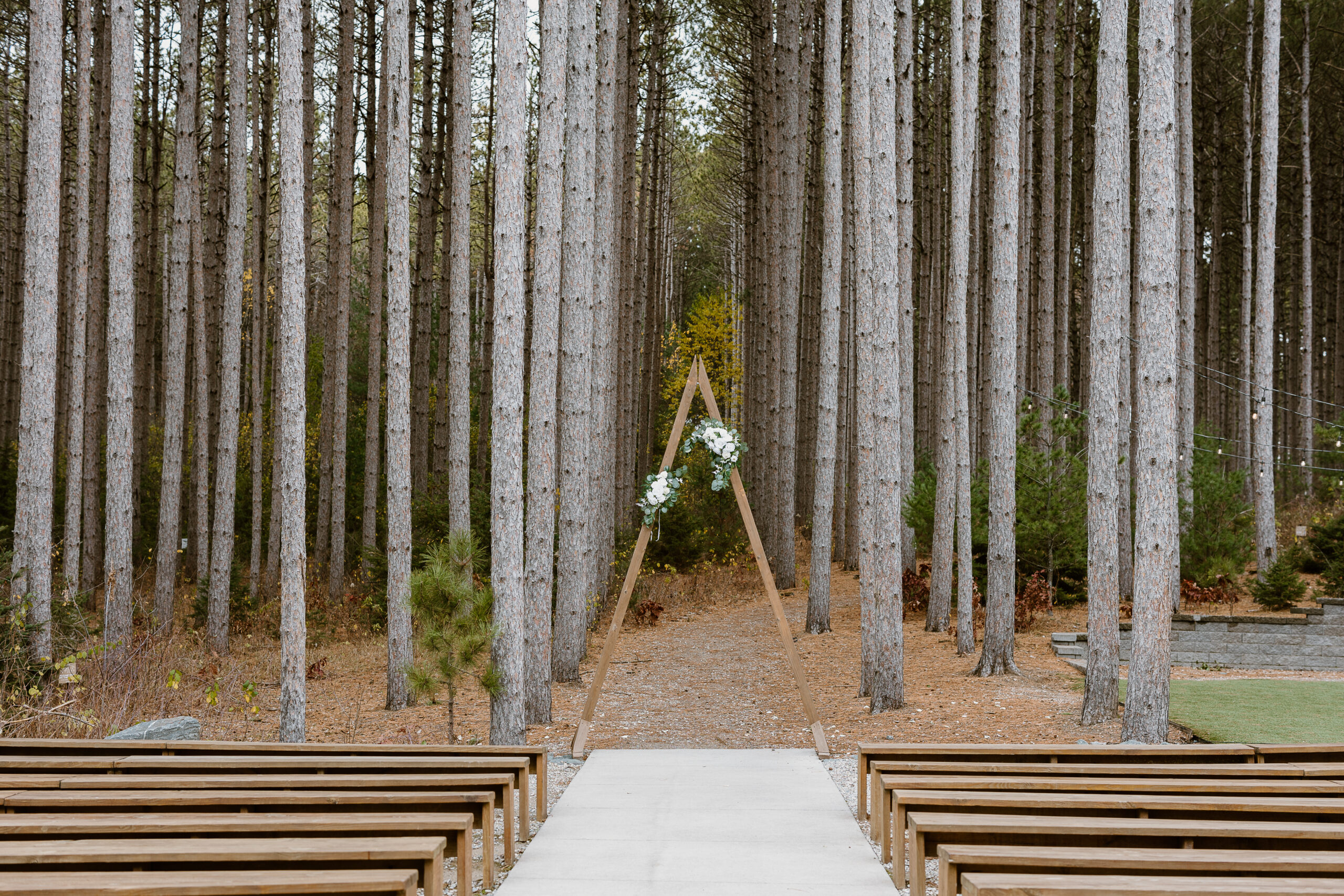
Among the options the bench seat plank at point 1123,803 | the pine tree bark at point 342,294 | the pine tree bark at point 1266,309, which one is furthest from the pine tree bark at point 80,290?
the pine tree bark at point 1266,309

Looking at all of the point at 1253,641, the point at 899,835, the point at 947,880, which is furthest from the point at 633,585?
the point at 1253,641

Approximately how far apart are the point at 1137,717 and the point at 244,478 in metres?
14.5

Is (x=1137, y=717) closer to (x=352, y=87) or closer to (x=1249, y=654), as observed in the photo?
(x=1249, y=654)

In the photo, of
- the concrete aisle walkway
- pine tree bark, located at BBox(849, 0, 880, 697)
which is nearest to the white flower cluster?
the concrete aisle walkway

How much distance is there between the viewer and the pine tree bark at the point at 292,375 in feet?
21.6

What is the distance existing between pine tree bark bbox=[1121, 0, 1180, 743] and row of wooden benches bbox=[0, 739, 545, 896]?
4334 mm

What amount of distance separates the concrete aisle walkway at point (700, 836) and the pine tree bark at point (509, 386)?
77 cm

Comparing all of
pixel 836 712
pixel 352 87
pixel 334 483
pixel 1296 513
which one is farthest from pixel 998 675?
pixel 1296 513

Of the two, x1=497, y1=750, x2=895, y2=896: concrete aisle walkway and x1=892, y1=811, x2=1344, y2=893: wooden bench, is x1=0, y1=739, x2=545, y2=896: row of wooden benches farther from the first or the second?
x1=892, y1=811, x2=1344, y2=893: wooden bench

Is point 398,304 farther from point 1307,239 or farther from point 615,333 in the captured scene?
point 1307,239

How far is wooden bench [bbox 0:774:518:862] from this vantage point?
3.75 meters

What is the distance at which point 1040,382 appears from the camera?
14516 millimetres

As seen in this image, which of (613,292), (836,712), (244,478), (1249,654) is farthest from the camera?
(244,478)

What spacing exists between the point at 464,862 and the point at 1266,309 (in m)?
15.5
